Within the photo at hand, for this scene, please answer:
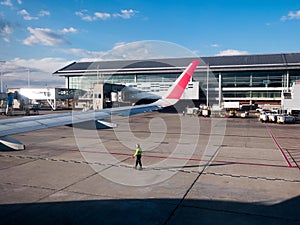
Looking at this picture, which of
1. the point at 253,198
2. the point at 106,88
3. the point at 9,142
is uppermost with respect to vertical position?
the point at 106,88

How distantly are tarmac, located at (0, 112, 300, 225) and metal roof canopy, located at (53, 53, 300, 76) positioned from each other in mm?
67371

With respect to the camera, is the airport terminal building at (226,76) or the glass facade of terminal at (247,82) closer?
the airport terminal building at (226,76)

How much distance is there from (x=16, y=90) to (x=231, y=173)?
8147 centimetres

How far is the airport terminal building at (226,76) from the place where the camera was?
81.8 m

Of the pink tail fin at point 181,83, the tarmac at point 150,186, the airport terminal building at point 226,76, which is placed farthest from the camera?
the airport terminal building at point 226,76

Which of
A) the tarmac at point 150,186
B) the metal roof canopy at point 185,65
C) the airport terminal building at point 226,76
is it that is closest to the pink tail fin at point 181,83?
the tarmac at point 150,186

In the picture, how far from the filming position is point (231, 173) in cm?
1473

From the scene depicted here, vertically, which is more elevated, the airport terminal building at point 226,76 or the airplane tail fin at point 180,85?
the airport terminal building at point 226,76

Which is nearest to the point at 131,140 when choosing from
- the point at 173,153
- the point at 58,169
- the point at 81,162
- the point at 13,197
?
the point at 173,153

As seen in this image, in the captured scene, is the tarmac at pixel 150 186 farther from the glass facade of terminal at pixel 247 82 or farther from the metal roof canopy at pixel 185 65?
the glass facade of terminal at pixel 247 82

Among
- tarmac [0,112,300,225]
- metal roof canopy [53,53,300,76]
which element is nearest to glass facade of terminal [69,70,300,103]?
metal roof canopy [53,53,300,76]

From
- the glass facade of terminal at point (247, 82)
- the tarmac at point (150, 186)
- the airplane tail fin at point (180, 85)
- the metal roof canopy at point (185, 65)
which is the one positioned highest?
the metal roof canopy at point (185, 65)

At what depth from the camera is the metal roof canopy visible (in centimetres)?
8231

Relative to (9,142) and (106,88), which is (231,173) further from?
(106,88)
